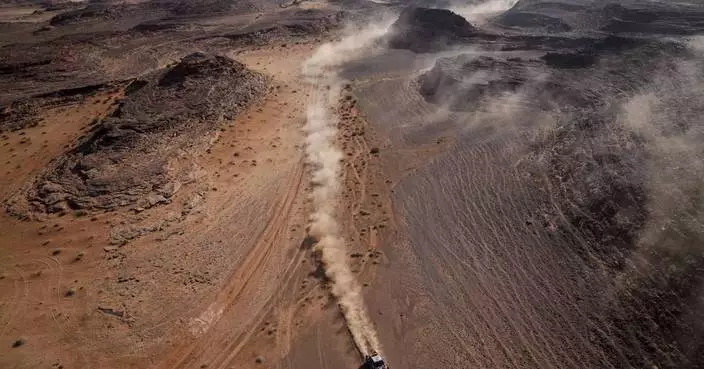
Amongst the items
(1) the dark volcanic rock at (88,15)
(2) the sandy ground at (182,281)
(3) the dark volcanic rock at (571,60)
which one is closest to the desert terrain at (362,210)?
(2) the sandy ground at (182,281)

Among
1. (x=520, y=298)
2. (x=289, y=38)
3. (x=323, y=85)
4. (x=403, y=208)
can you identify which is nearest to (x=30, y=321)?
(x=403, y=208)

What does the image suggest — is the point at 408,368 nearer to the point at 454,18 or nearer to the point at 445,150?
the point at 445,150

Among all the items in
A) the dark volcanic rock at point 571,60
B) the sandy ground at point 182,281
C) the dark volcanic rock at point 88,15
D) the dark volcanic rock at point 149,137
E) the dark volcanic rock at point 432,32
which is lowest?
the sandy ground at point 182,281

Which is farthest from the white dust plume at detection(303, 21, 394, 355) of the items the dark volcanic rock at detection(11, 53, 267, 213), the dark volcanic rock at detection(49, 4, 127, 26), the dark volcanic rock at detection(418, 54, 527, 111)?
the dark volcanic rock at detection(49, 4, 127, 26)

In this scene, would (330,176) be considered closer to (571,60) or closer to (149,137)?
(149,137)

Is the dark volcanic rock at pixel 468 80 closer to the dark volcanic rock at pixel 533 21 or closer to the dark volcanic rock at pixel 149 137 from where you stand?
the dark volcanic rock at pixel 149 137

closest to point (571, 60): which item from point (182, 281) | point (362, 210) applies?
point (362, 210)

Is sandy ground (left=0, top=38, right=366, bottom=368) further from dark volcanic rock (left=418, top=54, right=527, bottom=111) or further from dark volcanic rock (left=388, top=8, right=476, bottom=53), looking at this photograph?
dark volcanic rock (left=388, top=8, right=476, bottom=53)
